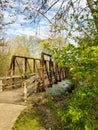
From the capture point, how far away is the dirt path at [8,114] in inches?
372

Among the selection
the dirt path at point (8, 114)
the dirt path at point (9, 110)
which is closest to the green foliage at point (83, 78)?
the dirt path at point (8, 114)

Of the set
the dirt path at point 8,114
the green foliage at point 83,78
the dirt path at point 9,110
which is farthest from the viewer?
the dirt path at point 9,110

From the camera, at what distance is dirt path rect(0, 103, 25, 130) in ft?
31.0

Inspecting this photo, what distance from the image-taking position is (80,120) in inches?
221

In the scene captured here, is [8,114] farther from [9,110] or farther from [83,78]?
[83,78]

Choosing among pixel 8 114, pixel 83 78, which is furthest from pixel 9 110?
pixel 83 78

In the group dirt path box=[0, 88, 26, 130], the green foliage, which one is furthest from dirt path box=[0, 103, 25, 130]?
the green foliage

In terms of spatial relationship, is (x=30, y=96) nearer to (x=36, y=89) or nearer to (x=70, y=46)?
(x=36, y=89)

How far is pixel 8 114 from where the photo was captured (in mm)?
10688

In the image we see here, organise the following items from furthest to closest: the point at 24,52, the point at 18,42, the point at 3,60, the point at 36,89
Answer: the point at 18,42 < the point at 24,52 < the point at 3,60 < the point at 36,89

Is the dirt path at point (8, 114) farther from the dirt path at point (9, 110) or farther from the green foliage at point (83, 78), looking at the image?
the green foliage at point (83, 78)

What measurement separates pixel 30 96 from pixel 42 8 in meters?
4.50

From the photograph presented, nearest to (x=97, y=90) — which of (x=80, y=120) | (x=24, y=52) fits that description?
(x=80, y=120)

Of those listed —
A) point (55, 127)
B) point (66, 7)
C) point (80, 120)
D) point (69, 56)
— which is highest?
point (66, 7)
